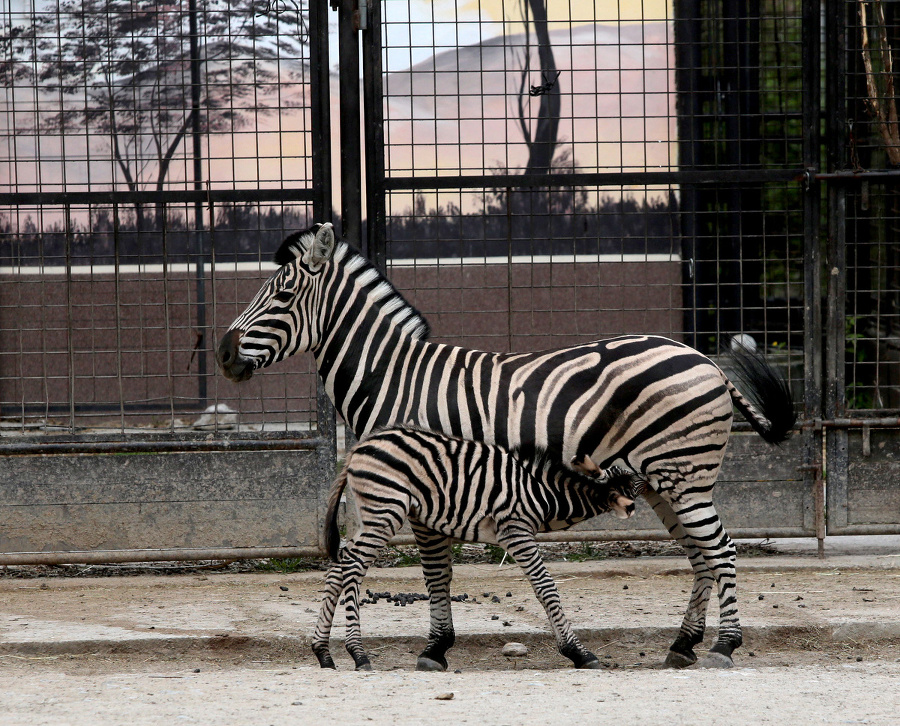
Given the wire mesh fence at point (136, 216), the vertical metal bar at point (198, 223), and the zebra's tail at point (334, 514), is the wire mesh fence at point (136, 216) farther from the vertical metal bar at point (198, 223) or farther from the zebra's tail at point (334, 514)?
the zebra's tail at point (334, 514)

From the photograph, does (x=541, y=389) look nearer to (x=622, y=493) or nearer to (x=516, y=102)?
(x=622, y=493)

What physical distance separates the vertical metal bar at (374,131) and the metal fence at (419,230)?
0.6 inches

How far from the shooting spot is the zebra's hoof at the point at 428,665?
5.09 metres

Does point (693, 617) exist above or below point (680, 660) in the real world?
above

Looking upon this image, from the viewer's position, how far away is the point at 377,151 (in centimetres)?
671

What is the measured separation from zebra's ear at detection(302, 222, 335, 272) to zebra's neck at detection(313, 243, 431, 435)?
0.08 meters

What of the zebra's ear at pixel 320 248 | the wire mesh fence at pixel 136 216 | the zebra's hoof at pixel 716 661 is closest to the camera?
the zebra's hoof at pixel 716 661

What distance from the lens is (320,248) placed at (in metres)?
5.38

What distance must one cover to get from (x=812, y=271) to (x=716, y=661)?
3.00m

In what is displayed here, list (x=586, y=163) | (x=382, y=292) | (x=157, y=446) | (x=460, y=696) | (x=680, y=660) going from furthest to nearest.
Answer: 1. (x=586, y=163)
2. (x=157, y=446)
3. (x=382, y=292)
4. (x=680, y=660)
5. (x=460, y=696)

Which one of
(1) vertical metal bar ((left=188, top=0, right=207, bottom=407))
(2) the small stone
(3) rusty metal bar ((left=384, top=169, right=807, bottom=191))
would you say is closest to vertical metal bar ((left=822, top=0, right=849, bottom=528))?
(3) rusty metal bar ((left=384, top=169, right=807, bottom=191))

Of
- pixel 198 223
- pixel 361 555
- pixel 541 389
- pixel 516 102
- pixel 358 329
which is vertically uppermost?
pixel 516 102

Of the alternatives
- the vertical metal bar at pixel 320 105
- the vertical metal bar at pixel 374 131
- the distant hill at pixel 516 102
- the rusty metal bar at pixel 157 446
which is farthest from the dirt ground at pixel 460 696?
the distant hill at pixel 516 102


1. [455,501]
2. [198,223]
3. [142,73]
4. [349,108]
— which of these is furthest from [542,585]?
[142,73]
